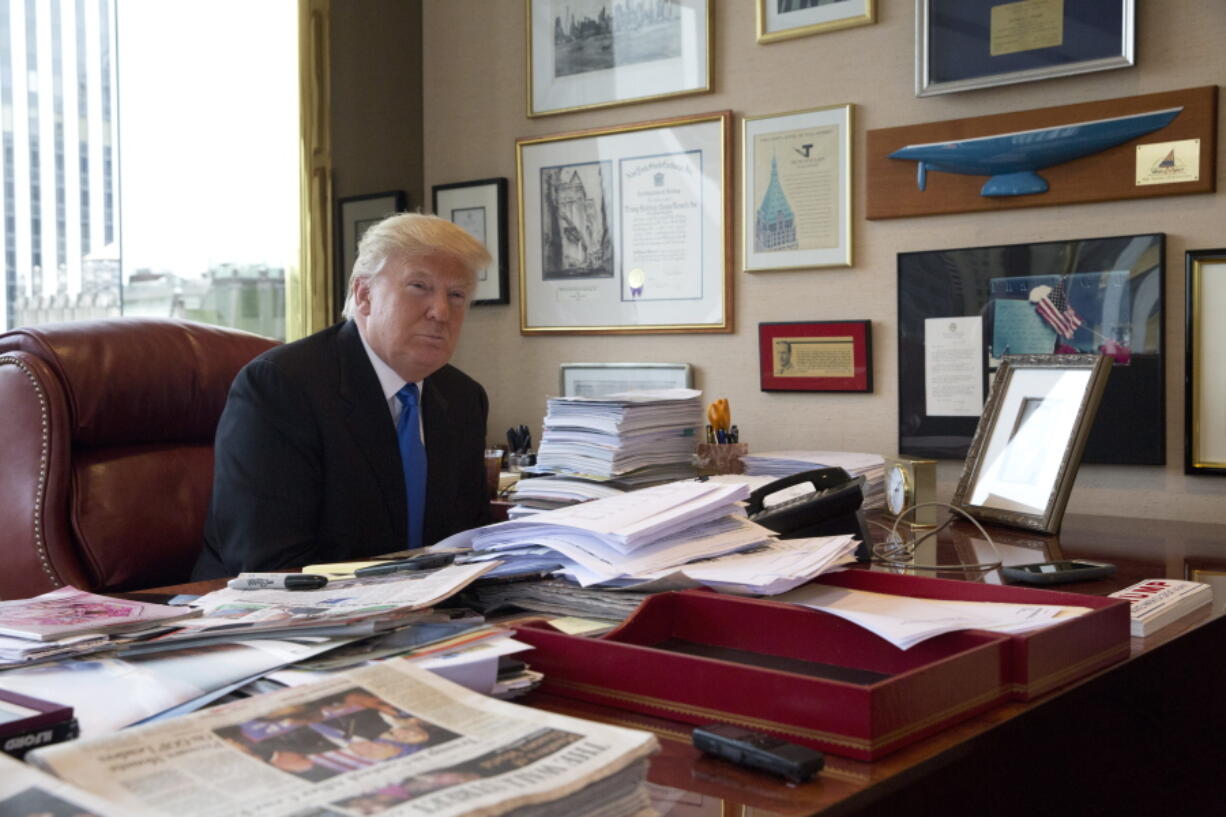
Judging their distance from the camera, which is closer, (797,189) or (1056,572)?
(1056,572)

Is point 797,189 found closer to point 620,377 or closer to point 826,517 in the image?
point 620,377

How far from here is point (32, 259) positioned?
2668 mm

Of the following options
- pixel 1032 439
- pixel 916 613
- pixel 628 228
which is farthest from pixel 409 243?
pixel 916 613

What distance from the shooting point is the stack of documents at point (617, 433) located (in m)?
2.35

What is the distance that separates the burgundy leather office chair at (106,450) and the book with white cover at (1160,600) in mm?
1552

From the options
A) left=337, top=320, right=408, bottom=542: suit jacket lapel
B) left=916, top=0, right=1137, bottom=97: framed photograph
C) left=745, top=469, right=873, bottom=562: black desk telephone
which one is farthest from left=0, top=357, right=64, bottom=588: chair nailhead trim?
left=916, top=0, right=1137, bottom=97: framed photograph

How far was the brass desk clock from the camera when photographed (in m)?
2.09

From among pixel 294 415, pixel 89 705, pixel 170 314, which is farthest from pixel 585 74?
pixel 89 705

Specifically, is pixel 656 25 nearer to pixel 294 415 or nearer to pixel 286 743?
pixel 294 415

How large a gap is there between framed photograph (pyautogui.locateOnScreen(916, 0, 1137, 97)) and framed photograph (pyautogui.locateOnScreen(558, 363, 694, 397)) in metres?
0.87

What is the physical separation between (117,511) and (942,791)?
1.57m

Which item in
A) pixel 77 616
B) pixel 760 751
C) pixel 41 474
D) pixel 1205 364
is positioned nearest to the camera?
pixel 760 751

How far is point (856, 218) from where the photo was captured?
2.57 m

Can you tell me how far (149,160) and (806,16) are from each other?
1.65 meters
